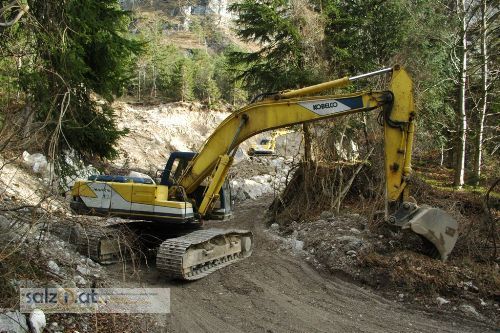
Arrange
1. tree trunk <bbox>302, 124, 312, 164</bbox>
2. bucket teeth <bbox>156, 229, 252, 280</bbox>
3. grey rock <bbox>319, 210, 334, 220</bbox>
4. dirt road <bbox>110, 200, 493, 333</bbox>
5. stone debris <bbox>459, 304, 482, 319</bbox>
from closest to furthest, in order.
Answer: dirt road <bbox>110, 200, 493, 333</bbox>
stone debris <bbox>459, 304, 482, 319</bbox>
bucket teeth <bbox>156, 229, 252, 280</bbox>
grey rock <bbox>319, 210, 334, 220</bbox>
tree trunk <bbox>302, 124, 312, 164</bbox>

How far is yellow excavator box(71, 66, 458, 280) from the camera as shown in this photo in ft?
23.6

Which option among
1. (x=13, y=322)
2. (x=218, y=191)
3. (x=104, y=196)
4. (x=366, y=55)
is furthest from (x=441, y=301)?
(x=366, y=55)

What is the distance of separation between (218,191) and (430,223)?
365 centimetres

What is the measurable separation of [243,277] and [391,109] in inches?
151

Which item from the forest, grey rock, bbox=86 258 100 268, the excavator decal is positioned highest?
the forest

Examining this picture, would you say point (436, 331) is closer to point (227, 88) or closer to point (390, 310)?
point (390, 310)

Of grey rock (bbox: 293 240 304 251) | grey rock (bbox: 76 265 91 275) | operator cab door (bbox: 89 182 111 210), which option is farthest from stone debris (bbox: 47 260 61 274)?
grey rock (bbox: 293 240 304 251)

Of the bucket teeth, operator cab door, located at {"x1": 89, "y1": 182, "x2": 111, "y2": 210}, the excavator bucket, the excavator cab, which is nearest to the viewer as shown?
the excavator bucket

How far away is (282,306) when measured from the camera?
7.11m

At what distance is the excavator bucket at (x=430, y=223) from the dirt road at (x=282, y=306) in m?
1.17

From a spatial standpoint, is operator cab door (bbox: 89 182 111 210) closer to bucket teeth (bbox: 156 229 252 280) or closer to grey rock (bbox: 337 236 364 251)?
bucket teeth (bbox: 156 229 252 280)

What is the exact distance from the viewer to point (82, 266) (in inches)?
300

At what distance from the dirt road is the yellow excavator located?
53cm

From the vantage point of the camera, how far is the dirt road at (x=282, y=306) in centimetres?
636
